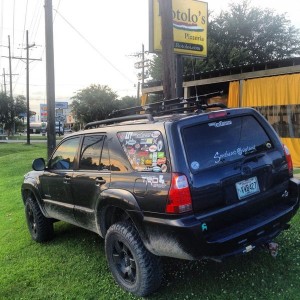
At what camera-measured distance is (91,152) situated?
482 cm

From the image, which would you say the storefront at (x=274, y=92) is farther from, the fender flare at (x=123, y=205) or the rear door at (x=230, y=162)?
the fender flare at (x=123, y=205)

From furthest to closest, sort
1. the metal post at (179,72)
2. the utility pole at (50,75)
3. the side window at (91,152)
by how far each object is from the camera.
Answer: the utility pole at (50,75), the metal post at (179,72), the side window at (91,152)

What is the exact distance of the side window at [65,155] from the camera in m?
5.25

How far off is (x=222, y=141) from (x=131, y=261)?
59.2 inches

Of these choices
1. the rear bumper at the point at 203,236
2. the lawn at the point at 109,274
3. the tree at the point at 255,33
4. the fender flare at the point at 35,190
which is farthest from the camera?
the tree at the point at 255,33

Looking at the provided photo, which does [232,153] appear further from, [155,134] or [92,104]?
[92,104]

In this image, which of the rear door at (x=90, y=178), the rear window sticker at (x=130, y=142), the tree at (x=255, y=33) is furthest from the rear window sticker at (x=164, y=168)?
the tree at (x=255, y=33)

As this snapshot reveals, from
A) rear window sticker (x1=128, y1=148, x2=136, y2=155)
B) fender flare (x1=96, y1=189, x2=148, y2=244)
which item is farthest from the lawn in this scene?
rear window sticker (x1=128, y1=148, x2=136, y2=155)

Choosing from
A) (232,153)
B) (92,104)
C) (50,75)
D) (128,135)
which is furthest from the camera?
(92,104)

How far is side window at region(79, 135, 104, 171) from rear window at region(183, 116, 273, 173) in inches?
51.5

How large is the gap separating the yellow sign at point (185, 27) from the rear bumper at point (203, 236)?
7.21 meters

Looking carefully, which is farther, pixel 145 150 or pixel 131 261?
pixel 131 261

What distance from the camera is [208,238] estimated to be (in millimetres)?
3506

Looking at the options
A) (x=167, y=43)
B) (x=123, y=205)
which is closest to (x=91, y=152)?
(x=123, y=205)
